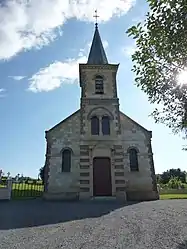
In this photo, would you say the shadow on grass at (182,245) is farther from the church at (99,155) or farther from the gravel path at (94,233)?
the church at (99,155)

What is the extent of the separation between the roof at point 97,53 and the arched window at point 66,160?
925 cm

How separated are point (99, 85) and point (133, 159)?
7554 millimetres

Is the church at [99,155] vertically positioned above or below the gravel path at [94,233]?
above

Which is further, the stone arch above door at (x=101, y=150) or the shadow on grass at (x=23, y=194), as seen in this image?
the stone arch above door at (x=101, y=150)

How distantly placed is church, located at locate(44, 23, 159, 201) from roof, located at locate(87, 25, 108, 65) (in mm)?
3845

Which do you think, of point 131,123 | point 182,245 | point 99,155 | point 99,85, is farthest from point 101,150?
point 182,245

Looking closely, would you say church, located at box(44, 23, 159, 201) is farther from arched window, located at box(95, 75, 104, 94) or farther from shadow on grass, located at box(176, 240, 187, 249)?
shadow on grass, located at box(176, 240, 187, 249)

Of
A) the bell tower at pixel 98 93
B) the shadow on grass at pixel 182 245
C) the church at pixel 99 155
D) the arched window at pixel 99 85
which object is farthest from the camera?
the arched window at pixel 99 85

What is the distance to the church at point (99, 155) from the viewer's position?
1745 cm

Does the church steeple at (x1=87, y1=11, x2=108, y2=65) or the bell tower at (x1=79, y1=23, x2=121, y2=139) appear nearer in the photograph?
the bell tower at (x1=79, y1=23, x2=121, y2=139)

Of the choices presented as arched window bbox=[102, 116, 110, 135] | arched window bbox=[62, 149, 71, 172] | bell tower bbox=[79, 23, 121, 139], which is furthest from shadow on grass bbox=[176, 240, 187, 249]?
arched window bbox=[102, 116, 110, 135]

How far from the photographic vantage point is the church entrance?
17500 millimetres

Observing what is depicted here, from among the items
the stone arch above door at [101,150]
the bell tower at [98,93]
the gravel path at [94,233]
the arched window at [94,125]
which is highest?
the bell tower at [98,93]

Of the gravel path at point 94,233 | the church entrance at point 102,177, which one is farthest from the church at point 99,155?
the gravel path at point 94,233
